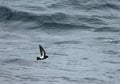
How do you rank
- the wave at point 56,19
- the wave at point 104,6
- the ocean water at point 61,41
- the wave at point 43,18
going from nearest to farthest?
the ocean water at point 61,41
the wave at point 56,19
the wave at point 43,18
the wave at point 104,6

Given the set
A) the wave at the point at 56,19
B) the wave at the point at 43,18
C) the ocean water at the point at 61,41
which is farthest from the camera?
the wave at the point at 43,18

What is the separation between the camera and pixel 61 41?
24.2 m

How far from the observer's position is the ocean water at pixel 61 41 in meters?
19.7

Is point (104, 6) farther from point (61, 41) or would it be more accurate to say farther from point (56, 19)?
point (61, 41)

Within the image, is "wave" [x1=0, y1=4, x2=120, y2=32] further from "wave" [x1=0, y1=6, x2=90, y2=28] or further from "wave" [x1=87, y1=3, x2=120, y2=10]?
"wave" [x1=87, y1=3, x2=120, y2=10]

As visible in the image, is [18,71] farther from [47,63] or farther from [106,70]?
[106,70]

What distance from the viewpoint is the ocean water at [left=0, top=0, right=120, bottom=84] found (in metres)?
19.7

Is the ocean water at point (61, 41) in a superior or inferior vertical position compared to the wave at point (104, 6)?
inferior

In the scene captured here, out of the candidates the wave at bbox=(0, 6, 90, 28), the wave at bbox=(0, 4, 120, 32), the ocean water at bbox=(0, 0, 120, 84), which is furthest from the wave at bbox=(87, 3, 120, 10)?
the wave at bbox=(0, 6, 90, 28)

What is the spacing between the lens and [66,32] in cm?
2616

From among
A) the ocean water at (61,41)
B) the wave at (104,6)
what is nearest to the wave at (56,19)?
the ocean water at (61,41)

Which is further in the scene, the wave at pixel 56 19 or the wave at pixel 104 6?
the wave at pixel 104 6

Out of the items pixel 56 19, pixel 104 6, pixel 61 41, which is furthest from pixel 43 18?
pixel 61 41

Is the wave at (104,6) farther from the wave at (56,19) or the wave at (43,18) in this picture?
the wave at (43,18)
